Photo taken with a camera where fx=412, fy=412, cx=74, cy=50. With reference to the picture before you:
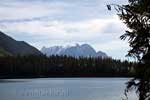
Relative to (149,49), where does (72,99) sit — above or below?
below

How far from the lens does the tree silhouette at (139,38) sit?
14242mm

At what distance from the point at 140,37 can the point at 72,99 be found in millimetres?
72284

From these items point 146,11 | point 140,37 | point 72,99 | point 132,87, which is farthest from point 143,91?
point 72,99

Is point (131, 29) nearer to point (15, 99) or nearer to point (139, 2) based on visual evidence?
point (139, 2)

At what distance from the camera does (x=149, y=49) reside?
47.8 ft

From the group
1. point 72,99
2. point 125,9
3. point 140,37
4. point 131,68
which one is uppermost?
point 125,9

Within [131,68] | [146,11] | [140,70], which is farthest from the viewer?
[131,68]

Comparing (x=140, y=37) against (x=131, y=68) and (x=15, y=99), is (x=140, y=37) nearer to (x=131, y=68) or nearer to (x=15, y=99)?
(x=131, y=68)

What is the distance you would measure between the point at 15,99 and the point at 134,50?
76226 millimetres

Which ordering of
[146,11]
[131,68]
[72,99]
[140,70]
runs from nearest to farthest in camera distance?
[146,11], [140,70], [131,68], [72,99]

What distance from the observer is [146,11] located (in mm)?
13961

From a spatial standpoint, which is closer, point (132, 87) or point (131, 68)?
point (132, 87)

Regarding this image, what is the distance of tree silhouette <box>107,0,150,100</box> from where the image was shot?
14242mm

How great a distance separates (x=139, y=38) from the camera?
47.8ft
